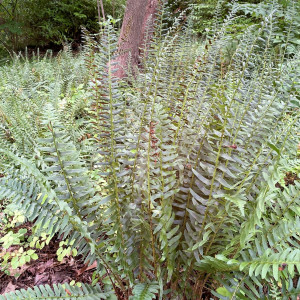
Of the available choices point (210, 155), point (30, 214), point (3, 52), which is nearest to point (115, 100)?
point (210, 155)

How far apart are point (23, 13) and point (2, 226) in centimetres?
932

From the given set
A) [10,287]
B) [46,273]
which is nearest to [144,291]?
[46,273]

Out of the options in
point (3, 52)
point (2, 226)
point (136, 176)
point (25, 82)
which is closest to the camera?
point (136, 176)

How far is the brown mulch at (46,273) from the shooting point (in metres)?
1.72

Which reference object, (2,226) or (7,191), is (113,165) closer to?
(7,191)

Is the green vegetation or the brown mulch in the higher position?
the green vegetation

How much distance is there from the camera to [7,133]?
2.68 meters

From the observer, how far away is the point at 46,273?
178 centimetres

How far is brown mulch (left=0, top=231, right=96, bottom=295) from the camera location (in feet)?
5.64

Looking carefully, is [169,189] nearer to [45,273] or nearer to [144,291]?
[144,291]

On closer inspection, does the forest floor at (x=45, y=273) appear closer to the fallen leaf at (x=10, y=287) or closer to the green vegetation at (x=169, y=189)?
the fallen leaf at (x=10, y=287)

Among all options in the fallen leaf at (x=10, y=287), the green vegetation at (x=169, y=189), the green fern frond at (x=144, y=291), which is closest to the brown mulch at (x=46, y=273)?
the fallen leaf at (x=10, y=287)

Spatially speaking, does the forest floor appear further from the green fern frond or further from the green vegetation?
the green fern frond

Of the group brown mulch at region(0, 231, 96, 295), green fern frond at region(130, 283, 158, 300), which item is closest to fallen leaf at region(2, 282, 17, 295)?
brown mulch at region(0, 231, 96, 295)
